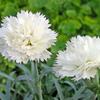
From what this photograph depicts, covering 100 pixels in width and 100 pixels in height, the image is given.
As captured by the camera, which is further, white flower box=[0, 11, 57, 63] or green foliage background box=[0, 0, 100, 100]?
green foliage background box=[0, 0, 100, 100]

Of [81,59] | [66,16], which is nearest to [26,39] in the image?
[81,59]

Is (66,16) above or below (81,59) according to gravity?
above

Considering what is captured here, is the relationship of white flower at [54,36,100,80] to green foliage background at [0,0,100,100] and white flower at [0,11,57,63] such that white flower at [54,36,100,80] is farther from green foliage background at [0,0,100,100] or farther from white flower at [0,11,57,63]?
green foliage background at [0,0,100,100]

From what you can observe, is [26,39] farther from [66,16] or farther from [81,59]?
[66,16]

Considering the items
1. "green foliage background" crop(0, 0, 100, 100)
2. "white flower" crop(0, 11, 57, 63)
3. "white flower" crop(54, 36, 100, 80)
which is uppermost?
"green foliage background" crop(0, 0, 100, 100)

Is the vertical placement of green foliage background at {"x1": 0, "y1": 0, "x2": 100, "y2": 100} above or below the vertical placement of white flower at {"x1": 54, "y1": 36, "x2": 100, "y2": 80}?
above

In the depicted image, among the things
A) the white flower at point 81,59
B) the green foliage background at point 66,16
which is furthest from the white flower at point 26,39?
the green foliage background at point 66,16

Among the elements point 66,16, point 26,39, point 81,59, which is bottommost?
point 81,59

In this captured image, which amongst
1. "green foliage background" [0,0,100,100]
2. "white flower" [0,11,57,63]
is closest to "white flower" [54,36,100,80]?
"white flower" [0,11,57,63]
